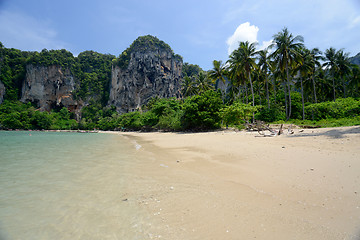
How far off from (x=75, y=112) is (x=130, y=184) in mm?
93967

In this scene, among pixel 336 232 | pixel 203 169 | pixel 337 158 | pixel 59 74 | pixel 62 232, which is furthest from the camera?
pixel 59 74

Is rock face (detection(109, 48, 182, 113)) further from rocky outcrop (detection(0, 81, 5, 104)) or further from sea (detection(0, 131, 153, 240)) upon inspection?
sea (detection(0, 131, 153, 240))

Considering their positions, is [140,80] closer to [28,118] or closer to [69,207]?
[28,118]

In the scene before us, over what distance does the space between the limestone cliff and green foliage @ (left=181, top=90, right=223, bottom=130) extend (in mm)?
58387

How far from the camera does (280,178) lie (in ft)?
13.1

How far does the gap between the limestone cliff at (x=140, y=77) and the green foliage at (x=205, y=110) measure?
2299 inches

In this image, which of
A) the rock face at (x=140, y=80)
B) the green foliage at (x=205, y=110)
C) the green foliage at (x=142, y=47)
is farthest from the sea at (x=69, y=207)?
the green foliage at (x=142, y=47)

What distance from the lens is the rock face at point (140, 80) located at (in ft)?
261

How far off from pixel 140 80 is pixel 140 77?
1.52m

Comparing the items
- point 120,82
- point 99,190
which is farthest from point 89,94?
point 99,190

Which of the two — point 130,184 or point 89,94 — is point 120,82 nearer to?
point 89,94

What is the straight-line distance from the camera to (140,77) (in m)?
80.4

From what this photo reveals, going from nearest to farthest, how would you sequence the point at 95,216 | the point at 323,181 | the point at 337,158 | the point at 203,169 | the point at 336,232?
the point at 336,232 → the point at 95,216 → the point at 323,181 → the point at 337,158 → the point at 203,169

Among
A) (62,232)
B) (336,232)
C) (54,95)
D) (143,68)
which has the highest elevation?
Result: (143,68)
